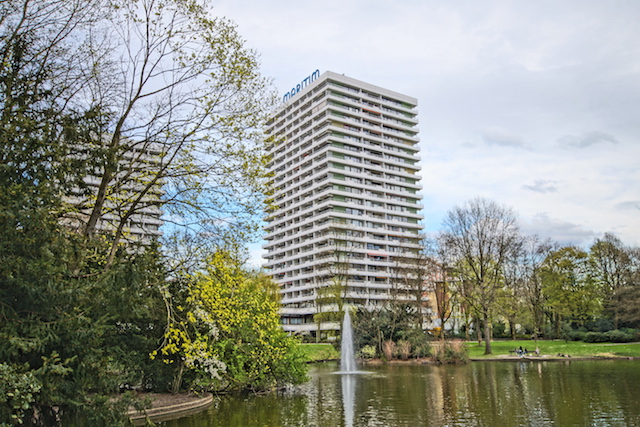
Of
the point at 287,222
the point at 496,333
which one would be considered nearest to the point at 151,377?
the point at 496,333

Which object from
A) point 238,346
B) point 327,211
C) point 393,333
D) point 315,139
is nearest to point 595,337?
point 393,333

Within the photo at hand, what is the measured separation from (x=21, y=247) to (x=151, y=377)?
11.2 m

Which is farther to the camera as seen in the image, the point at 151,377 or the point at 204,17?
the point at 151,377

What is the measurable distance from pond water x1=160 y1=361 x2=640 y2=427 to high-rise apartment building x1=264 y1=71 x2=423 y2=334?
214 feet

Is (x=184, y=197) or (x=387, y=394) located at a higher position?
(x=184, y=197)

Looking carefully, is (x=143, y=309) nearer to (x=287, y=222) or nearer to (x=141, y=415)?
(x=141, y=415)

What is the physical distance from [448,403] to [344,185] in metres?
83.5

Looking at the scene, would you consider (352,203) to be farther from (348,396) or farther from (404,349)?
(348,396)

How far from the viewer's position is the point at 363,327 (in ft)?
140

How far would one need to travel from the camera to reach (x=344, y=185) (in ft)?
327

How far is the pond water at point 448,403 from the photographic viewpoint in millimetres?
13797

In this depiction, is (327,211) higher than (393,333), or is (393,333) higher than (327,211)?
(327,211)

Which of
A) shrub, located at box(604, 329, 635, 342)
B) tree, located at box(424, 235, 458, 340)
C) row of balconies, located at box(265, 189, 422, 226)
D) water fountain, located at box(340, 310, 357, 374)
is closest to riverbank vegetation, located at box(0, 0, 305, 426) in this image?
water fountain, located at box(340, 310, 357, 374)

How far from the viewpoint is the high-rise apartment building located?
9619 centimetres
